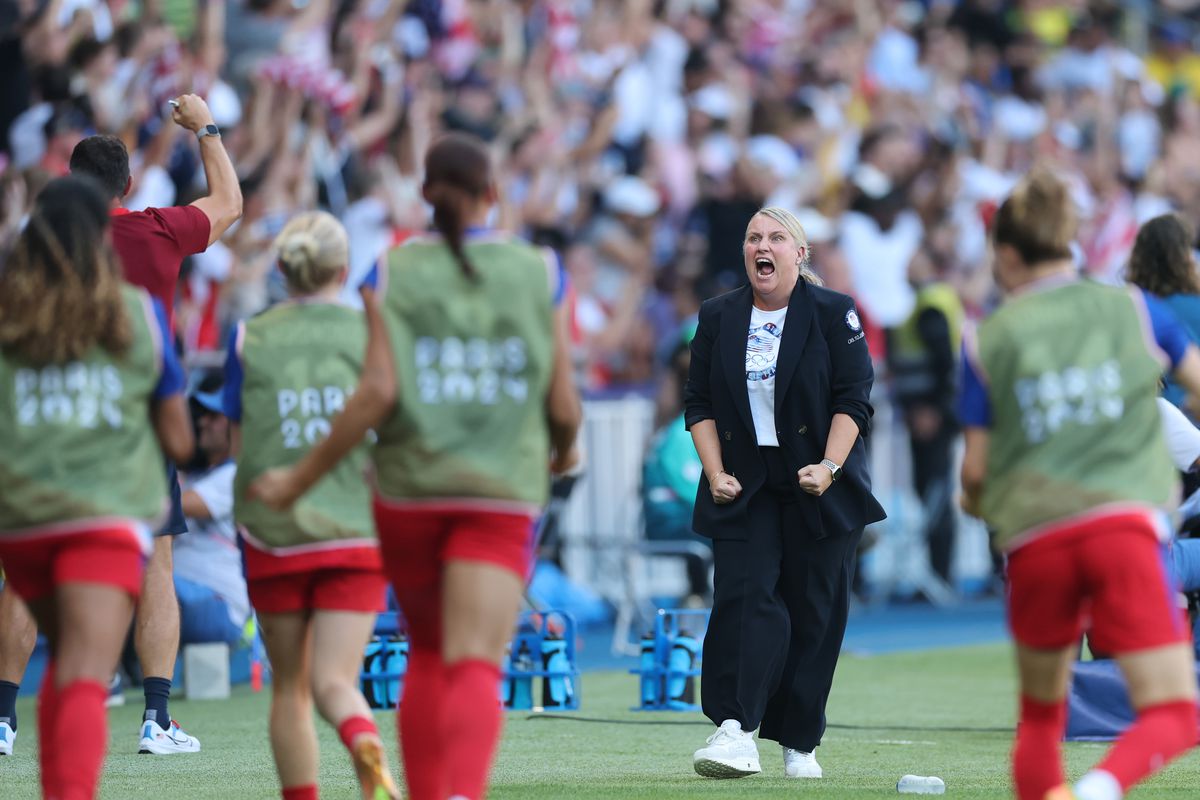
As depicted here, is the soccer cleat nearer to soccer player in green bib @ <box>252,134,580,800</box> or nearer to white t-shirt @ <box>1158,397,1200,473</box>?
soccer player in green bib @ <box>252,134,580,800</box>

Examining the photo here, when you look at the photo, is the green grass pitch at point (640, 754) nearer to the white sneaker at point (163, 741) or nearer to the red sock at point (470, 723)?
the white sneaker at point (163, 741)

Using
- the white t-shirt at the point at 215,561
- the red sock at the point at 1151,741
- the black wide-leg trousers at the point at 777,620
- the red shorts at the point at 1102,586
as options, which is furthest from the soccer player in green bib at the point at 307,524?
the white t-shirt at the point at 215,561

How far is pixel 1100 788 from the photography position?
16.3 ft

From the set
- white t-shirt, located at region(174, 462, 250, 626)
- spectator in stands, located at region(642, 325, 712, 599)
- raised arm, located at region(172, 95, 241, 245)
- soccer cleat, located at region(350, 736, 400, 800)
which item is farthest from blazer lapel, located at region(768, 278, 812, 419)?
spectator in stands, located at region(642, 325, 712, 599)

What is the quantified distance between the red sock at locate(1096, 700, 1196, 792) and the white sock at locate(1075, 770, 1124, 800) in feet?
0.09

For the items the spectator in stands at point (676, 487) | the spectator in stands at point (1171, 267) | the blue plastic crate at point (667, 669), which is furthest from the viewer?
the spectator in stands at point (676, 487)

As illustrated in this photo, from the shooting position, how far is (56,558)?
5309 mm

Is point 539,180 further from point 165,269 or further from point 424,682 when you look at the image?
point 424,682

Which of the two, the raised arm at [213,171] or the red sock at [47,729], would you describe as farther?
the raised arm at [213,171]

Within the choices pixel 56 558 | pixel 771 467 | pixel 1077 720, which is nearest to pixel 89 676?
pixel 56 558

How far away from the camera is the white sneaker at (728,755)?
7.68 meters

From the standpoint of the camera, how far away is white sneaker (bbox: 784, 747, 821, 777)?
7812mm

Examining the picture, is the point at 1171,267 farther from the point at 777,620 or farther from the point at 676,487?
the point at 676,487

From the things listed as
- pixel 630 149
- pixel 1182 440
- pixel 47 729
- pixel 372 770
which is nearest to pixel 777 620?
pixel 1182 440
